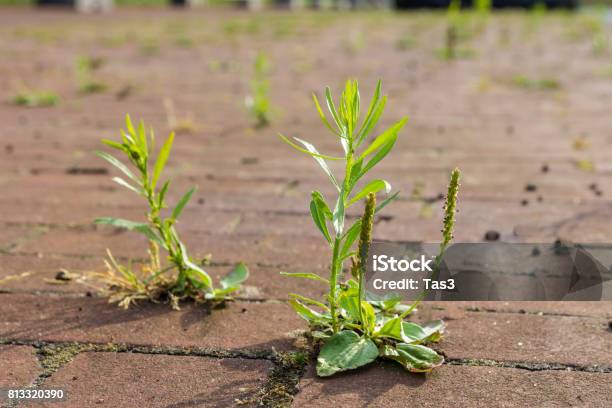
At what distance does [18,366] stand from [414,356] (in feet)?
3.30

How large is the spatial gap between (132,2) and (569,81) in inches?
669

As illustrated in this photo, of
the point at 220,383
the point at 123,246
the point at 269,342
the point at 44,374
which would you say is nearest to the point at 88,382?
the point at 44,374

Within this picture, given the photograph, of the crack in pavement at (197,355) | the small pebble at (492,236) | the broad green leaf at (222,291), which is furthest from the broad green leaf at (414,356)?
the small pebble at (492,236)

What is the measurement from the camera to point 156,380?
1.92 metres

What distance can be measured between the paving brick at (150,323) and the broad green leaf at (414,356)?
29 cm

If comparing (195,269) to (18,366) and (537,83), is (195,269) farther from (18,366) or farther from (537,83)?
(537,83)

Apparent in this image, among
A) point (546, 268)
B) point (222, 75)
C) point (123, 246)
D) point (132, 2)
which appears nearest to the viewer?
point (546, 268)

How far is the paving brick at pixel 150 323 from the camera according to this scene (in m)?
2.15

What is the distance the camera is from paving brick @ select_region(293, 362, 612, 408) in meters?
1.81

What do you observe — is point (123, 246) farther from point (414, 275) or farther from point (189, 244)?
point (414, 275)

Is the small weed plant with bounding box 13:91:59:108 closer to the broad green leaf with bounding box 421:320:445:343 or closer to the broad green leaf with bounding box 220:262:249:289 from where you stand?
the broad green leaf with bounding box 220:262:249:289

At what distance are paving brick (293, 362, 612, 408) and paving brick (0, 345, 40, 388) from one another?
68 centimetres

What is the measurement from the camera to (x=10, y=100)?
20.1 feet

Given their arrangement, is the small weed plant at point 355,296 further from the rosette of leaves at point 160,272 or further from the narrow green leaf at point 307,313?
the rosette of leaves at point 160,272
